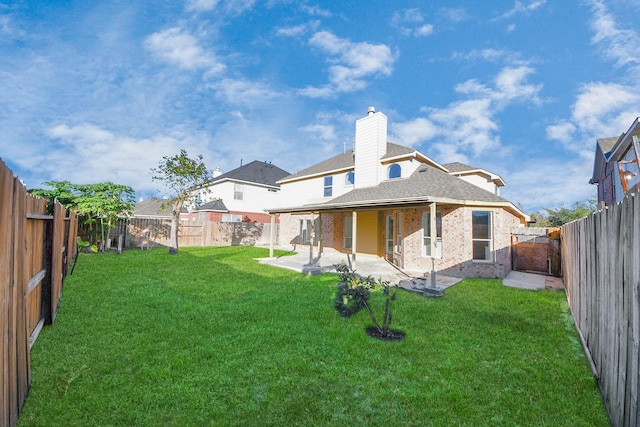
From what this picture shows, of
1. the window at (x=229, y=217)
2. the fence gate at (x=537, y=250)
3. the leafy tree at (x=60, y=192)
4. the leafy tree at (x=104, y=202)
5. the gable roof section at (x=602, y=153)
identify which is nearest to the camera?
the fence gate at (x=537, y=250)

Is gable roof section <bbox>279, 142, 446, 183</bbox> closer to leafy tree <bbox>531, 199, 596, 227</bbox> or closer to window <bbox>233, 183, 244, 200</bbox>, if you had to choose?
window <bbox>233, 183, 244, 200</bbox>

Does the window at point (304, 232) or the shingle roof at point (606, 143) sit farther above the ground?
the shingle roof at point (606, 143)

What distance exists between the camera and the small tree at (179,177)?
1631 centimetres

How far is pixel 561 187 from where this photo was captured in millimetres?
27891

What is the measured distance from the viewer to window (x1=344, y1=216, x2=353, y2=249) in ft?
54.6

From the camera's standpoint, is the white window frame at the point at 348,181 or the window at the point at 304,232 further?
the window at the point at 304,232

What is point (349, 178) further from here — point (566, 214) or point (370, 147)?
point (566, 214)

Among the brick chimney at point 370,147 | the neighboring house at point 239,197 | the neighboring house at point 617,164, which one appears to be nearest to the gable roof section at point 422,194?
the brick chimney at point 370,147

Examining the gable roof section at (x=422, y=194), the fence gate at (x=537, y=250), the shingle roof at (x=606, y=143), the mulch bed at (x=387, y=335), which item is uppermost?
the shingle roof at (x=606, y=143)

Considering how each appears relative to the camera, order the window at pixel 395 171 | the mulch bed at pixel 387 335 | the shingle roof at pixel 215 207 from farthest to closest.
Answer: the shingle roof at pixel 215 207
the window at pixel 395 171
the mulch bed at pixel 387 335

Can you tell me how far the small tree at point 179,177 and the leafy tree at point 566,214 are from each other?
1241 inches

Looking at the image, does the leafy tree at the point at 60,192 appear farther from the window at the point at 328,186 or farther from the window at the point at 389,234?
the window at the point at 389,234

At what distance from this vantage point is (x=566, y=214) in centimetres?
3055

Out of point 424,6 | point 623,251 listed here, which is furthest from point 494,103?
point 623,251
